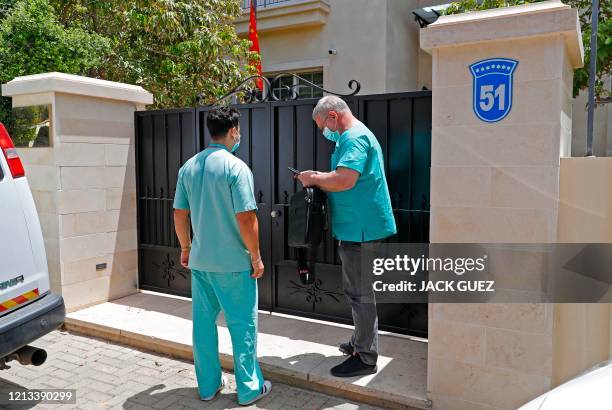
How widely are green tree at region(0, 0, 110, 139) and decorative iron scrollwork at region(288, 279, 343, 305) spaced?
3956 millimetres

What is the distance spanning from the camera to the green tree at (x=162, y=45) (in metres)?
7.90

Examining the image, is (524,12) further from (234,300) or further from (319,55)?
(319,55)

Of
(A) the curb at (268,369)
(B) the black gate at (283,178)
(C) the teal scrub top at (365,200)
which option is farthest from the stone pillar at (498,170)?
(B) the black gate at (283,178)

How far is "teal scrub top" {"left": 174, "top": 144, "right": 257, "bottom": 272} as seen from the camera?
3.34 metres

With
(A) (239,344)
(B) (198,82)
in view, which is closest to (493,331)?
(A) (239,344)

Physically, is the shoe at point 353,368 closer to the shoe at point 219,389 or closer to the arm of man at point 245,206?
the shoe at point 219,389

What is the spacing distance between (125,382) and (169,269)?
1.99m

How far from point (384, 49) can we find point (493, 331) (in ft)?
29.6

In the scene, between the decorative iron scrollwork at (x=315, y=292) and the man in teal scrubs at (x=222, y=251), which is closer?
the man in teal scrubs at (x=222, y=251)

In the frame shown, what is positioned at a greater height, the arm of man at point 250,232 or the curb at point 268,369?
the arm of man at point 250,232

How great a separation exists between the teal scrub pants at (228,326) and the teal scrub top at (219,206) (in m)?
0.11

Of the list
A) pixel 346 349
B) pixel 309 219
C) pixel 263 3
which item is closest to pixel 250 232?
pixel 309 219

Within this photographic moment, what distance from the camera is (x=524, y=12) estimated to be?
2.97 metres

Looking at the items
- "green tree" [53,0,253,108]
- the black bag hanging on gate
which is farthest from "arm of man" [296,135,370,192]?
"green tree" [53,0,253,108]
